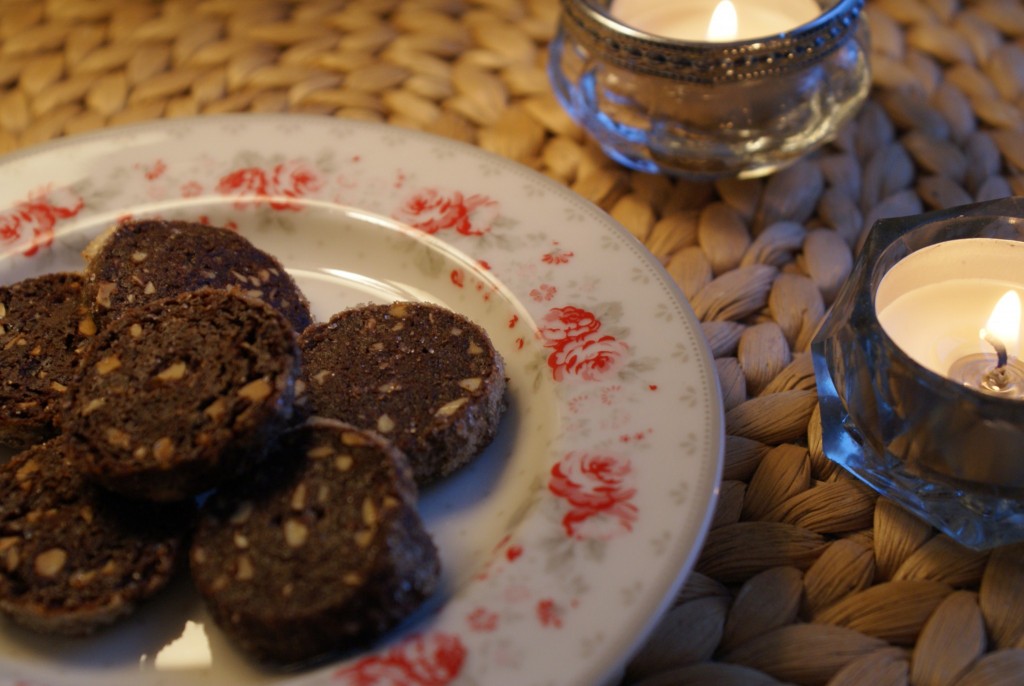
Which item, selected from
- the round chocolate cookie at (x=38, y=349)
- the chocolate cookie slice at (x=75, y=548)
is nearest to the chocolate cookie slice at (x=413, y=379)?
the chocolate cookie slice at (x=75, y=548)

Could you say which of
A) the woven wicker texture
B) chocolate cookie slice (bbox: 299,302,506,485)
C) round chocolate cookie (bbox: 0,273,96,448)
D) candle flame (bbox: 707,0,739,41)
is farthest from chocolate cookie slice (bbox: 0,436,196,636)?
candle flame (bbox: 707,0,739,41)

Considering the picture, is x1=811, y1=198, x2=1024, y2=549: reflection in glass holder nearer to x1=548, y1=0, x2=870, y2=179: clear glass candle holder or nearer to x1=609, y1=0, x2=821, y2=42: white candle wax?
x1=548, y1=0, x2=870, y2=179: clear glass candle holder

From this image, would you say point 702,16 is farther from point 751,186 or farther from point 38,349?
point 38,349

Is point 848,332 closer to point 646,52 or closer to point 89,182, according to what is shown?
point 646,52

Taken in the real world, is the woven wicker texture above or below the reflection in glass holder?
below

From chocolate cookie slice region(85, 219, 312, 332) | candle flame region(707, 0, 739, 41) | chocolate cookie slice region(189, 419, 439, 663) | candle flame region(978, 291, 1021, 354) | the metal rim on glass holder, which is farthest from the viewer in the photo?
candle flame region(707, 0, 739, 41)

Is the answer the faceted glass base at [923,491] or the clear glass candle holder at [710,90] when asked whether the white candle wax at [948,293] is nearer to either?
the faceted glass base at [923,491]

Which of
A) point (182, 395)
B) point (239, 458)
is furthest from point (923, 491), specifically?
point (182, 395)
